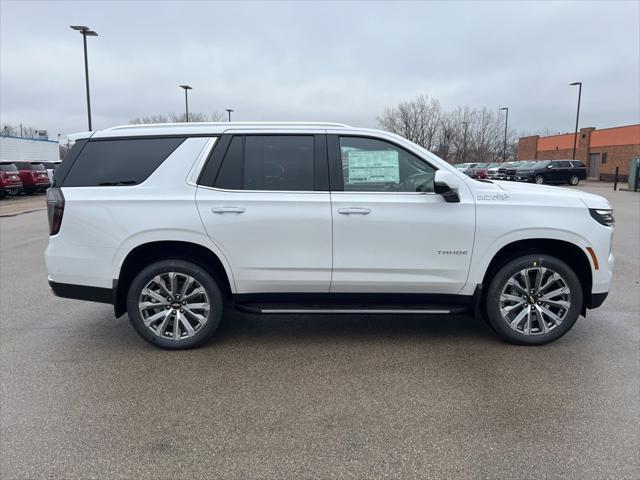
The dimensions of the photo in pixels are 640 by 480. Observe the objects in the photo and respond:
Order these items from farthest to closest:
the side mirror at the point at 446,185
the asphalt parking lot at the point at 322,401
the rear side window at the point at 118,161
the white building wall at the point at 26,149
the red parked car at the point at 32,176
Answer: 1. the white building wall at the point at 26,149
2. the red parked car at the point at 32,176
3. the rear side window at the point at 118,161
4. the side mirror at the point at 446,185
5. the asphalt parking lot at the point at 322,401

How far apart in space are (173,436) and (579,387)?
290 cm

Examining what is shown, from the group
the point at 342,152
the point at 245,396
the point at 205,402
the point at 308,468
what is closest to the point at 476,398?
the point at 308,468

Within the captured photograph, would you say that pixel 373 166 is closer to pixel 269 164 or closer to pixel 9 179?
pixel 269 164

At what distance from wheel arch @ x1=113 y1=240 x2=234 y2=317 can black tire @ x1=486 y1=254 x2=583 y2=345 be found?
2326 mm

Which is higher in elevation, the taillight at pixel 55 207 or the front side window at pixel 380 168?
the front side window at pixel 380 168

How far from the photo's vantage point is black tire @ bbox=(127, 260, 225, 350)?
13.5ft

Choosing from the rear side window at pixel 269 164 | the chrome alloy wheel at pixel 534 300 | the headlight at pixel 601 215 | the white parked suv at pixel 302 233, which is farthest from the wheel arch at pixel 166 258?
the headlight at pixel 601 215

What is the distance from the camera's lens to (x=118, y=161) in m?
4.18

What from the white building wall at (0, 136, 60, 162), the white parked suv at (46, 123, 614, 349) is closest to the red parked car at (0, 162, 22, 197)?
the white building wall at (0, 136, 60, 162)

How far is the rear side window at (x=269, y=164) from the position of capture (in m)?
4.12

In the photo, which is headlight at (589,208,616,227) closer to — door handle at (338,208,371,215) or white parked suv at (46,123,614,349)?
white parked suv at (46,123,614,349)

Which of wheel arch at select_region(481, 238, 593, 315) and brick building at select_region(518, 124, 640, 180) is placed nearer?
wheel arch at select_region(481, 238, 593, 315)

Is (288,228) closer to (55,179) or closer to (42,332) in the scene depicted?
(55,179)

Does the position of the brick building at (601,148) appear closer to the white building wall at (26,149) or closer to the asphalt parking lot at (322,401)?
the asphalt parking lot at (322,401)
